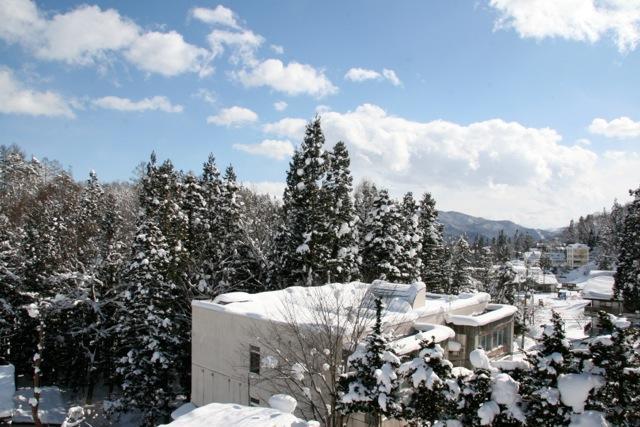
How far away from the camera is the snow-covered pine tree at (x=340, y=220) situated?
27.4 meters

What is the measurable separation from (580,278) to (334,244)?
95497mm

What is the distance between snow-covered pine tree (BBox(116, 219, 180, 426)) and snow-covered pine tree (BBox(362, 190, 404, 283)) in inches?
534

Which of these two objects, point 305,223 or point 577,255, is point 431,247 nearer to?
point 305,223

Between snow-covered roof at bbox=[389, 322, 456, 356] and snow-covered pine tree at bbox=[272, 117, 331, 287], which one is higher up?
snow-covered pine tree at bbox=[272, 117, 331, 287]

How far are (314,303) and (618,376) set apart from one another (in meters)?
10.2

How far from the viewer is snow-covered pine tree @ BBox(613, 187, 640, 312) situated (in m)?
29.7

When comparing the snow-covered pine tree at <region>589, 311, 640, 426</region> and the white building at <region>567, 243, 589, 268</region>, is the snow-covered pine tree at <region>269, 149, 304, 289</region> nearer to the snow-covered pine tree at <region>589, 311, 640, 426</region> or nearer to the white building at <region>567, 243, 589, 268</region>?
the snow-covered pine tree at <region>589, 311, 640, 426</region>

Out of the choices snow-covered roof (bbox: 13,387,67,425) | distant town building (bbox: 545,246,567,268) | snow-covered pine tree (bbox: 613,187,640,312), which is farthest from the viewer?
distant town building (bbox: 545,246,567,268)

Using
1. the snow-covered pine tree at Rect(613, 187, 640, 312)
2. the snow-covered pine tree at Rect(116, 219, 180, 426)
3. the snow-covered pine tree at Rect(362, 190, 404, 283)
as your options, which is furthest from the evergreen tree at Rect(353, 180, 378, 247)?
the snow-covered pine tree at Rect(613, 187, 640, 312)

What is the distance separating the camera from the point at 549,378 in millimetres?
7465

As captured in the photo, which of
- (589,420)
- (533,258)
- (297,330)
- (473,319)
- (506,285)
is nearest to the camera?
(589,420)

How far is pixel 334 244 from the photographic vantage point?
2816 cm

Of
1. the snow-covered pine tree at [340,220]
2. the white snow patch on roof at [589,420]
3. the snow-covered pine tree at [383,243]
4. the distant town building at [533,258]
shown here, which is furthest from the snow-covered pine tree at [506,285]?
the distant town building at [533,258]

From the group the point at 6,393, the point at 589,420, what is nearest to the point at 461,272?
the point at 6,393
